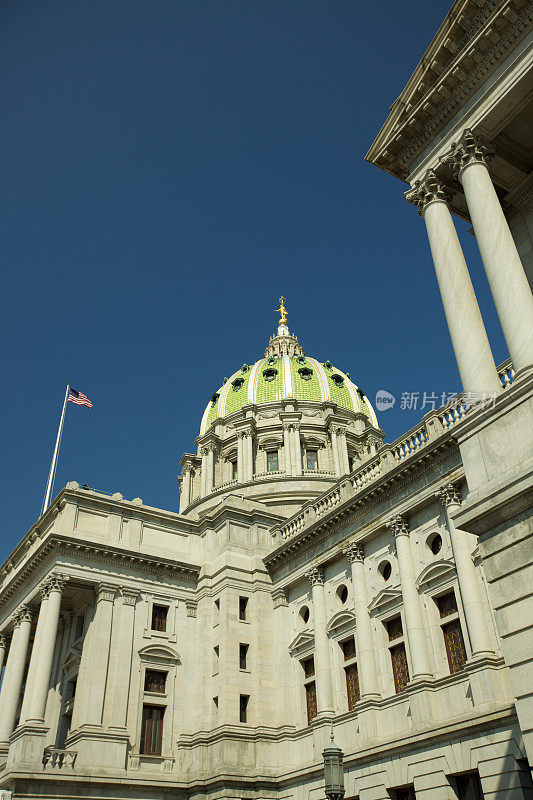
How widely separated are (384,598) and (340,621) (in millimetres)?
3298

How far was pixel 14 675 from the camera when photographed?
3484 cm

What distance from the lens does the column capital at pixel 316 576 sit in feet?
112

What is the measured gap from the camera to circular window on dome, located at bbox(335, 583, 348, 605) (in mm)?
33031

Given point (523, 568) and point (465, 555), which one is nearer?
point (523, 568)

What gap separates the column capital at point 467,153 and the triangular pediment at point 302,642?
954 inches

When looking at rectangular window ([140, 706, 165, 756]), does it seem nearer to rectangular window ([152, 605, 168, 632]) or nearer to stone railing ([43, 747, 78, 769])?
stone railing ([43, 747, 78, 769])

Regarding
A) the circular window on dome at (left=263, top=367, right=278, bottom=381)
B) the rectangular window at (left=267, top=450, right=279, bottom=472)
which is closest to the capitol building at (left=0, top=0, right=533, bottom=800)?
the rectangular window at (left=267, top=450, right=279, bottom=472)

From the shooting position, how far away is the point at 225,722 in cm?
3241

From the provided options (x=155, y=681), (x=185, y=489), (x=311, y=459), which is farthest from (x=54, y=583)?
(x=185, y=489)

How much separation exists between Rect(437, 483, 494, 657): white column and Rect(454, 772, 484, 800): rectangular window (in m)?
4.02

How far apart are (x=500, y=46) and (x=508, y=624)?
12644 mm

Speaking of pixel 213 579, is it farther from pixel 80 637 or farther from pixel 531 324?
pixel 531 324

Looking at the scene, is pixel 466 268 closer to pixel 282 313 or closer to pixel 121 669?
pixel 121 669

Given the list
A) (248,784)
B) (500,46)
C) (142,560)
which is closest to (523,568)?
(500,46)
